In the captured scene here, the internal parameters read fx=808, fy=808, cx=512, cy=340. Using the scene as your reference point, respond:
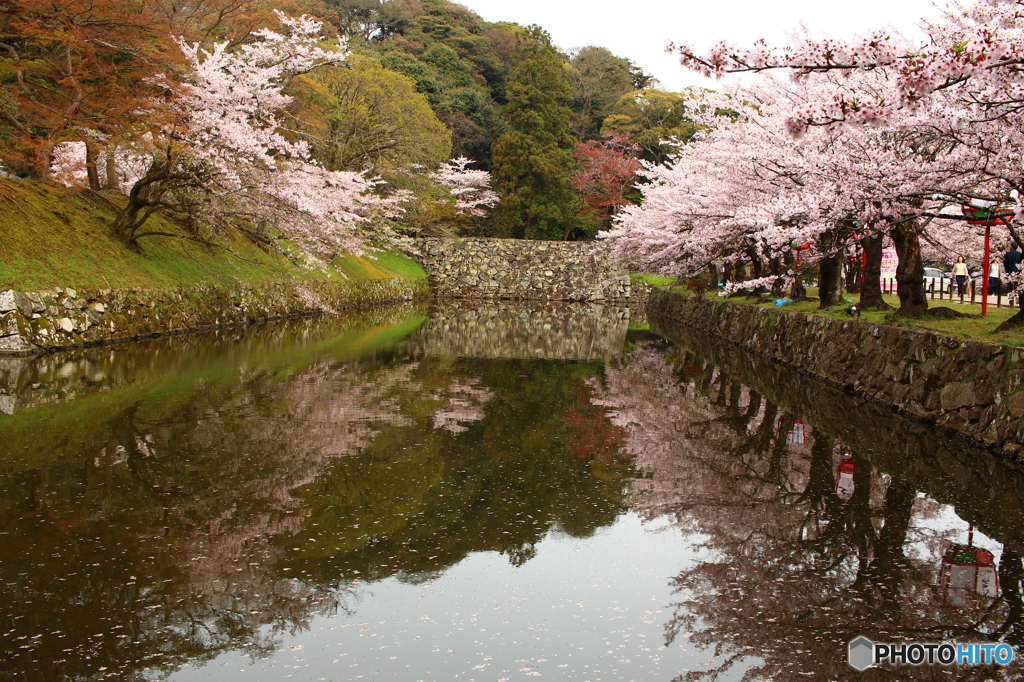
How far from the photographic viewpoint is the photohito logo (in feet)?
12.0

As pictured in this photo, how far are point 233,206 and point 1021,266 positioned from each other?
15448mm

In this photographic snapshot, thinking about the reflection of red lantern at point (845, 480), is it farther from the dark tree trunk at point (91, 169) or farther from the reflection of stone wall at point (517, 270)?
the reflection of stone wall at point (517, 270)

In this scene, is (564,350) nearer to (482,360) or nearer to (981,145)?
(482,360)

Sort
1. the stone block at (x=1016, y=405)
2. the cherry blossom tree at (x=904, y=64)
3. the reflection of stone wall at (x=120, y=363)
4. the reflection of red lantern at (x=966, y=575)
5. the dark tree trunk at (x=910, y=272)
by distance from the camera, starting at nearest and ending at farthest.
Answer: the reflection of red lantern at (x=966, y=575) < the cherry blossom tree at (x=904, y=64) < the stone block at (x=1016, y=405) < the reflection of stone wall at (x=120, y=363) < the dark tree trunk at (x=910, y=272)

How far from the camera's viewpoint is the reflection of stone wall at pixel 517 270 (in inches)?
1859

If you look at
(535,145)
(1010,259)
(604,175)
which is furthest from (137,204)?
(604,175)

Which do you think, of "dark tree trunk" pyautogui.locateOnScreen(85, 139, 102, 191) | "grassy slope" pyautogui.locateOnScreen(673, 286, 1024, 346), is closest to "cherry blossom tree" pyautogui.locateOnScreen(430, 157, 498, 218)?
"dark tree trunk" pyautogui.locateOnScreen(85, 139, 102, 191)

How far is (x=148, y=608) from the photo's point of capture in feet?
13.0

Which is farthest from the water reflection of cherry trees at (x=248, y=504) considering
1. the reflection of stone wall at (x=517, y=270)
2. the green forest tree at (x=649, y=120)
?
the green forest tree at (x=649, y=120)

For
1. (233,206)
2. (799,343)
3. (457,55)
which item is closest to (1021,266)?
(799,343)

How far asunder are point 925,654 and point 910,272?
1098 cm

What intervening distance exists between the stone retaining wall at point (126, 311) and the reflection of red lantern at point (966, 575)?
46.0ft

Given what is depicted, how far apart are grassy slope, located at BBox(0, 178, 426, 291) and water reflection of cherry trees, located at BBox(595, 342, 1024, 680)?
11.8 m

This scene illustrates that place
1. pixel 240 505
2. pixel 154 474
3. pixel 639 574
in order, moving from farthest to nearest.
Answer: pixel 154 474
pixel 240 505
pixel 639 574
